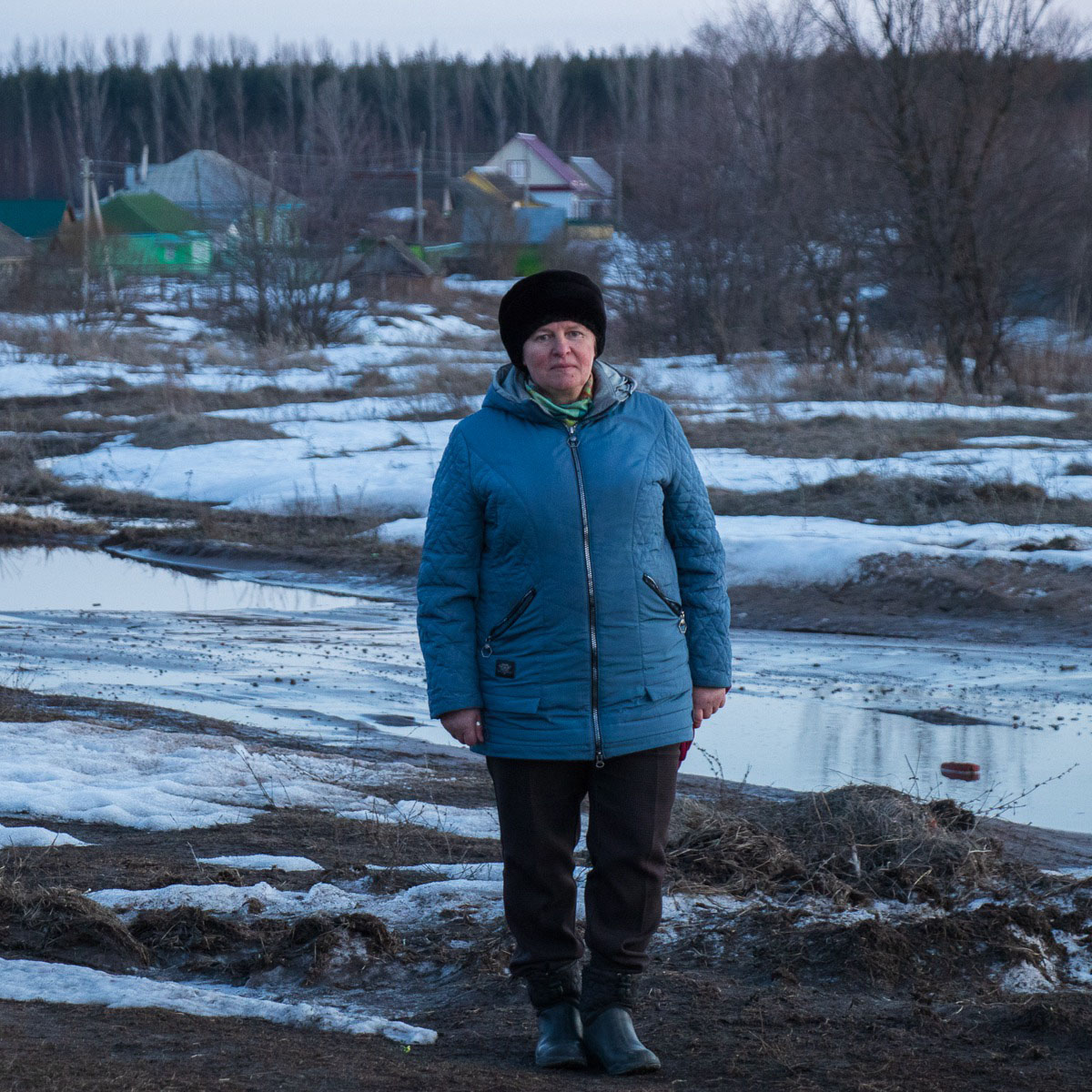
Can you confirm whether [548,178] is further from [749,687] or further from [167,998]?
[167,998]

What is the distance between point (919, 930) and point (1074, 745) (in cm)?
347

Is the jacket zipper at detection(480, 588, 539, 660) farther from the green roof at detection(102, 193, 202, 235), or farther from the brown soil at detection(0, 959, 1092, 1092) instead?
the green roof at detection(102, 193, 202, 235)

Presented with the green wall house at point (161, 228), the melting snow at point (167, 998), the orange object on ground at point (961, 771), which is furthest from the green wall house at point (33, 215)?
the melting snow at point (167, 998)

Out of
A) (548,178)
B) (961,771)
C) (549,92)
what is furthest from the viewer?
(549,92)

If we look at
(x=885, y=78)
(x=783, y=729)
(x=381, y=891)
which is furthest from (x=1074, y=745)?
(x=885, y=78)

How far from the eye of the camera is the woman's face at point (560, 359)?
3.25 m

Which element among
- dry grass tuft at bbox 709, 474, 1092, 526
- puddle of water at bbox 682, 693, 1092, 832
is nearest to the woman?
puddle of water at bbox 682, 693, 1092, 832

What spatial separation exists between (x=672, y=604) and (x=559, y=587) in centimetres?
29

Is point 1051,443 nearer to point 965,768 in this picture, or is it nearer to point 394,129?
point 965,768

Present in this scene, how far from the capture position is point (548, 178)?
8862 centimetres

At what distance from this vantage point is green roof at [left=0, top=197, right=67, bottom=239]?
7125cm

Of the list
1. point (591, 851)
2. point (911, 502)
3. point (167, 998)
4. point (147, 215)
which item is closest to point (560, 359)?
point (591, 851)

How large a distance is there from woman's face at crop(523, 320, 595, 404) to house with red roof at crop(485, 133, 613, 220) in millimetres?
81734

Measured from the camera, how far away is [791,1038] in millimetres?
3469
